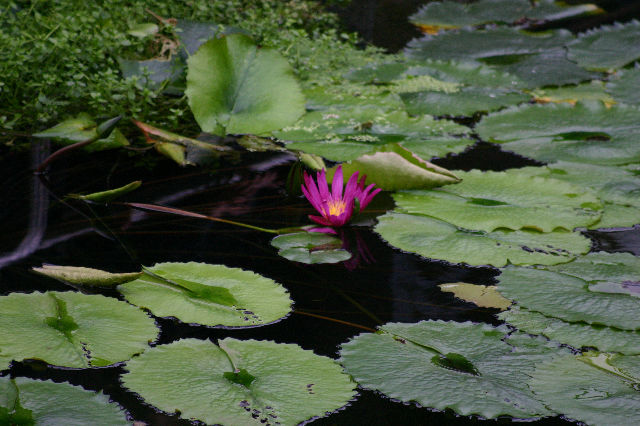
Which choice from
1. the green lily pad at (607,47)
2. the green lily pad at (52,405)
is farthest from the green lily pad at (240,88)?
the green lily pad at (607,47)

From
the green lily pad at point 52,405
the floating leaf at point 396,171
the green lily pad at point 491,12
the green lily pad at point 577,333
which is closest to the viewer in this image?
the green lily pad at point 52,405

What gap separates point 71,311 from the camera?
120cm

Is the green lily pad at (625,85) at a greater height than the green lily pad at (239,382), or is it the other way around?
the green lily pad at (625,85)

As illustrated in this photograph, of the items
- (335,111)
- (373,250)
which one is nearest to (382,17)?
(335,111)

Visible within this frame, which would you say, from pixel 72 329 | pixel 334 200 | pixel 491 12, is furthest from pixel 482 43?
pixel 72 329

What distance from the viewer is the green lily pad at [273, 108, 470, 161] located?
221cm

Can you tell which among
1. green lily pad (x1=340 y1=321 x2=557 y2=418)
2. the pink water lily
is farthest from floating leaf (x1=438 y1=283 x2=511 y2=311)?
the pink water lily

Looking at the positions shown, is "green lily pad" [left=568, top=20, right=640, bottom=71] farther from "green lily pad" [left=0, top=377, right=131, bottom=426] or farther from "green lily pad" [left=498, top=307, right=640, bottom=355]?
"green lily pad" [left=0, top=377, right=131, bottom=426]

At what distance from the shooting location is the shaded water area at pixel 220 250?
1167 mm

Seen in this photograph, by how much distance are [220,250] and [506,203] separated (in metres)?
0.73

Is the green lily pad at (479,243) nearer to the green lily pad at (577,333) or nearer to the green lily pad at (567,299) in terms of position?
the green lily pad at (567,299)

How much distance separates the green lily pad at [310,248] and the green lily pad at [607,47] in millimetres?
2297

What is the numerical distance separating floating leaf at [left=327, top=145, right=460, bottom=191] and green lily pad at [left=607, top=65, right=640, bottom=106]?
4.28ft

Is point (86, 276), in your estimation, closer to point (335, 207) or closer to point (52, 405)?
point (52, 405)
